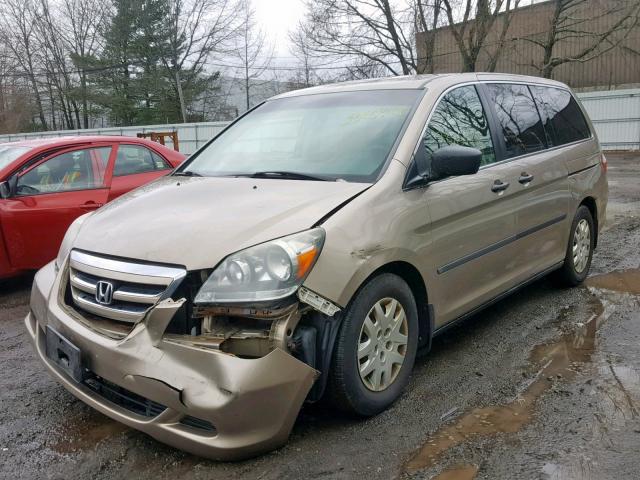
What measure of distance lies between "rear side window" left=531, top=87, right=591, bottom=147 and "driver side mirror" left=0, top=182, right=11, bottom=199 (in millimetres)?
4656

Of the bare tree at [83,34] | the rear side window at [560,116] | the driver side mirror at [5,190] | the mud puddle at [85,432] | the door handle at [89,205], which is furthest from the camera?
the bare tree at [83,34]

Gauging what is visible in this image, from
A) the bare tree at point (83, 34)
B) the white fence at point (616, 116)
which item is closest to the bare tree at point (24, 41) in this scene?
the bare tree at point (83, 34)

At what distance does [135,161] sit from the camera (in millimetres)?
6508

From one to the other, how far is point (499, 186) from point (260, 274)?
6.61ft

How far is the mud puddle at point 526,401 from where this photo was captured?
271 cm

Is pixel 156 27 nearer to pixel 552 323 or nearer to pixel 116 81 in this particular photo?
pixel 116 81

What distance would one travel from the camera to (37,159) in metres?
5.75

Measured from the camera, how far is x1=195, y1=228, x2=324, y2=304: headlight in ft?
8.28

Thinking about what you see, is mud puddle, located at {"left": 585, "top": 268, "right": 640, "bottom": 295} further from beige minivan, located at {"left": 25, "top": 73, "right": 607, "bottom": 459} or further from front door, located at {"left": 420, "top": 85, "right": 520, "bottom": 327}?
front door, located at {"left": 420, "top": 85, "right": 520, "bottom": 327}

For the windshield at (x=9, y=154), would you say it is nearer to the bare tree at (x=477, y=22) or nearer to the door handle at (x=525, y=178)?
the door handle at (x=525, y=178)

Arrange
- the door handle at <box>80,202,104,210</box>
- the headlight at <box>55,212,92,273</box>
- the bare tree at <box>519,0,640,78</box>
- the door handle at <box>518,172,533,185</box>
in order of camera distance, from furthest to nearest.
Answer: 1. the bare tree at <box>519,0,640,78</box>
2. the door handle at <box>80,202,104,210</box>
3. the door handle at <box>518,172,533,185</box>
4. the headlight at <box>55,212,92,273</box>

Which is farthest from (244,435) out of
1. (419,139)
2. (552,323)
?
(552,323)

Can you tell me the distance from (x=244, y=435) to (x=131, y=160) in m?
4.67

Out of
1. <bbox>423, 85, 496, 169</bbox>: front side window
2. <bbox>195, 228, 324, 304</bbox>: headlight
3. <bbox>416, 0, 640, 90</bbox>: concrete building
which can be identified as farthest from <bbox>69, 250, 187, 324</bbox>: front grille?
<bbox>416, 0, 640, 90</bbox>: concrete building
